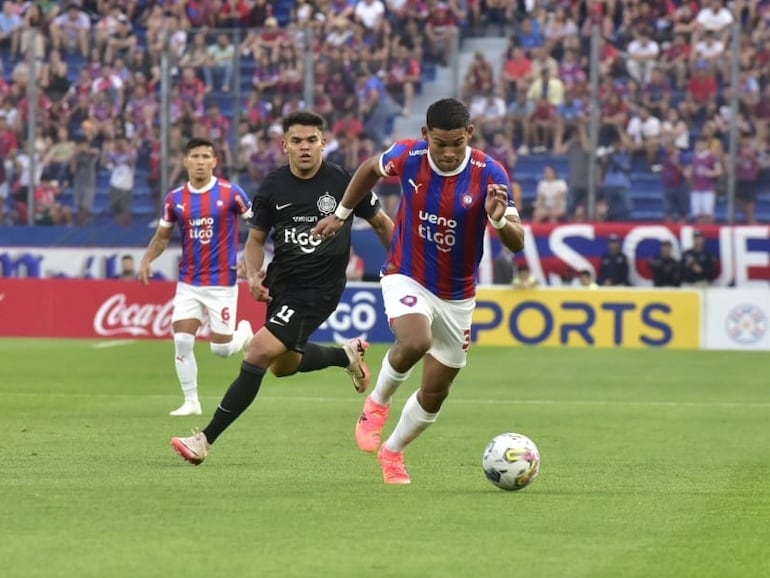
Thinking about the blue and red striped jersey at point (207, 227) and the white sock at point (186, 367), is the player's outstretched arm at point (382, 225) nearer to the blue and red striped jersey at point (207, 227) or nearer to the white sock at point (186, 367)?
the white sock at point (186, 367)

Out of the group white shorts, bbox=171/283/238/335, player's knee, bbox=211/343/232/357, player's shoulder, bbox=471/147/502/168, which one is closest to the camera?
player's shoulder, bbox=471/147/502/168

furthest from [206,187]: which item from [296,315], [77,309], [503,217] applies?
[77,309]

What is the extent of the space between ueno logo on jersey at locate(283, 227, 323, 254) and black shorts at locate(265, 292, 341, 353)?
334 millimetres

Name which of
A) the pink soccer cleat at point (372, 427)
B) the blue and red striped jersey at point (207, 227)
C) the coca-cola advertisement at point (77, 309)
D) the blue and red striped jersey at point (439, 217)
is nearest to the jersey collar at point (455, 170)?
the blue and red striped jersey at point (439, 217)

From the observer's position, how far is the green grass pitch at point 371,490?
6734 mm

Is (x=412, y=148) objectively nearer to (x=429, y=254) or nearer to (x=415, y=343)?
(x=429, y=254)

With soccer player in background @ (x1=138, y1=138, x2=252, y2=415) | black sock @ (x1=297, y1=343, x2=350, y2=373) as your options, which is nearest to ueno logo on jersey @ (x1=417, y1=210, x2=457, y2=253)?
black sock @ (x1=297, y1=343, x2=350, y2=373)

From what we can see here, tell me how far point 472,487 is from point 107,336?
16.8m

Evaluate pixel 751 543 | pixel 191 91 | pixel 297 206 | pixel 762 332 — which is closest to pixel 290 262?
pixel 297 206

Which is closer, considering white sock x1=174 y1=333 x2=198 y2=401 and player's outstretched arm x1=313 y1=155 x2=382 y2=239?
player's outstretched arm x1=313 y1=155 x2=382 y2=239

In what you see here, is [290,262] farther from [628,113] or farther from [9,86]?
[9,86]

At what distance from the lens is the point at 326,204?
10.8 metres

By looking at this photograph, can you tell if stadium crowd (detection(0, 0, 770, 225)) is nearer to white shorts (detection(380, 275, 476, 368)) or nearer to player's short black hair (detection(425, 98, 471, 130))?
white shorts (detection(380, 275, 476, 368))

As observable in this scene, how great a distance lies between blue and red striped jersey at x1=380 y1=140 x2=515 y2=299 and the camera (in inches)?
357
